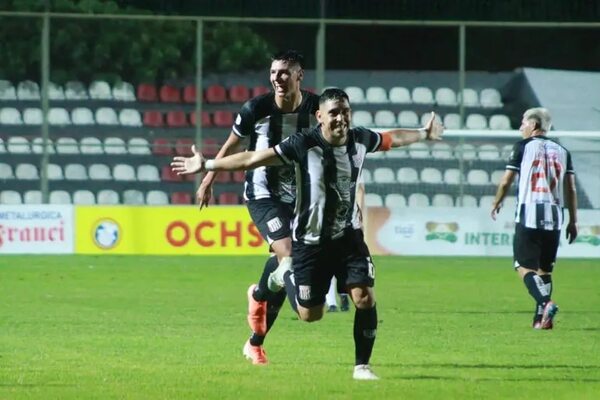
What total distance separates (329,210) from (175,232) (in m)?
16.2

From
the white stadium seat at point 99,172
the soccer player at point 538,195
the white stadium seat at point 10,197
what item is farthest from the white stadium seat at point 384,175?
the soccer player at point 538,195

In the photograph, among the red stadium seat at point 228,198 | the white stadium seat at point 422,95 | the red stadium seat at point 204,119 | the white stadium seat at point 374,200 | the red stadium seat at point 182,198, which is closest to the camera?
the white stadium seat at point 374,200

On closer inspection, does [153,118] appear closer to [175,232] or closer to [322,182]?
[175,232]

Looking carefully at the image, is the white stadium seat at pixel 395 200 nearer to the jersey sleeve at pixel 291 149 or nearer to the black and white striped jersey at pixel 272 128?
the black and white striped jersey at pixel 272 128

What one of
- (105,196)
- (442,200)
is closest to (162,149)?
(105,196)

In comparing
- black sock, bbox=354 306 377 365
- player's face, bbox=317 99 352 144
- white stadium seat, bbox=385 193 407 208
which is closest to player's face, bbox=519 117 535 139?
player's face, bbox=317 99 352 144

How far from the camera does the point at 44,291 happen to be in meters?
17.7

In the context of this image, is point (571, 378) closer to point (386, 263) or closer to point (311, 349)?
point (311, 349)

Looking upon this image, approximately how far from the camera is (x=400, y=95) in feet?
95.3

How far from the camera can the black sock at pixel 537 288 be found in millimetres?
13516

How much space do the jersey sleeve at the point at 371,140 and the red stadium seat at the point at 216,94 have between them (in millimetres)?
18467

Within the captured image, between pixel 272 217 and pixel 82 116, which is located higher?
pixel 82 116

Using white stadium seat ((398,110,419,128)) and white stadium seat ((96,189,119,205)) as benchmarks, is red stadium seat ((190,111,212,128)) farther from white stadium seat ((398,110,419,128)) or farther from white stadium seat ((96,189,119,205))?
white stadium seat ((398,110,419,128))

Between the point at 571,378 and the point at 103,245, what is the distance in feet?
53.5
